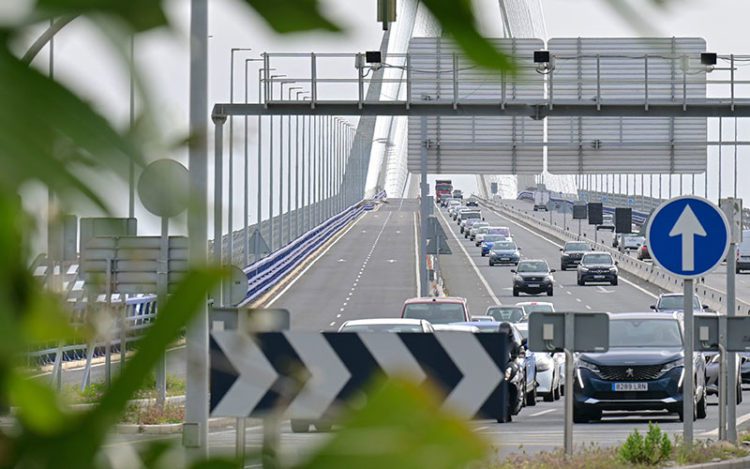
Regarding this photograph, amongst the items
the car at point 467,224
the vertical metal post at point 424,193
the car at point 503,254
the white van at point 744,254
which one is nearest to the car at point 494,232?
the car at point 467,224

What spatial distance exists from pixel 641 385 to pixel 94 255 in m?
24.2

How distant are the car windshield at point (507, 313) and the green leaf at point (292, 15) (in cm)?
4187

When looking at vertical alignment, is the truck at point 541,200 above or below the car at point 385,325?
above

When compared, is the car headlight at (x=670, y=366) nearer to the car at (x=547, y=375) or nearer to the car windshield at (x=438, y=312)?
the car at (x=547, y=375)

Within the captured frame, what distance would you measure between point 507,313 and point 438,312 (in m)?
7.94

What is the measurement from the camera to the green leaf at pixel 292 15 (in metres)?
0.76

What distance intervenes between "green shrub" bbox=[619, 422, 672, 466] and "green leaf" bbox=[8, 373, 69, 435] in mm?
17200

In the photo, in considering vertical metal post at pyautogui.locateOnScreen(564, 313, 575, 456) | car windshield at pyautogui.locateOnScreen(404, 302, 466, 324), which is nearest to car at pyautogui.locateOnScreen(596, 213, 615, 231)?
car windshield at pyautogui.locateOnScreen(404, 302, 466, 324)

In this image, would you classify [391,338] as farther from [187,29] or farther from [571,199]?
[571,199]

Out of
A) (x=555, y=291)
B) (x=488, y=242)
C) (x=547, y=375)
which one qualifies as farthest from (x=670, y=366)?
(x=488, y=242)

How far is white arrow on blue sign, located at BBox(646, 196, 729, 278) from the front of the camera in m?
16.5

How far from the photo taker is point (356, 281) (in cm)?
8181

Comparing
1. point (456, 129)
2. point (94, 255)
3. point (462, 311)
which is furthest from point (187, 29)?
point (456, 129)

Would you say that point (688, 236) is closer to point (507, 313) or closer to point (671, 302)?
point (507, 313)
